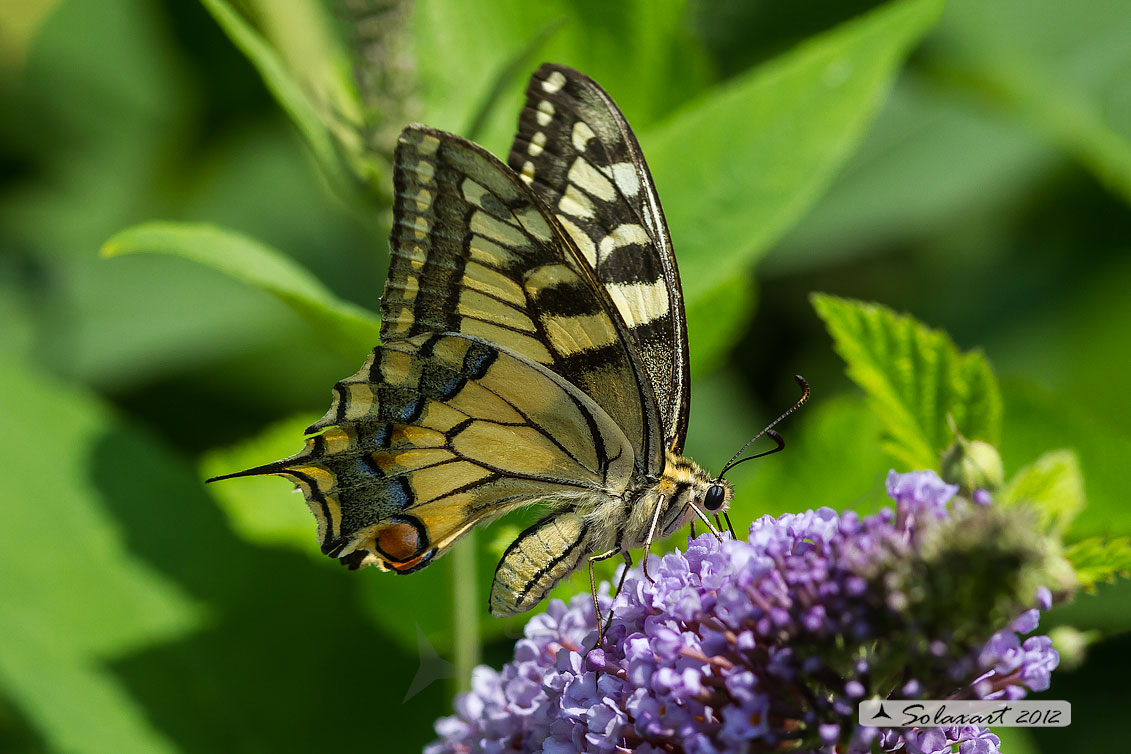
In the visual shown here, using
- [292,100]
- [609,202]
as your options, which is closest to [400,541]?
[609,202]

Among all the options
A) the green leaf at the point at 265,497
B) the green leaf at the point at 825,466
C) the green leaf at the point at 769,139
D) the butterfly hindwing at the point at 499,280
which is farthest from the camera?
the green leaf at the point at 265,497

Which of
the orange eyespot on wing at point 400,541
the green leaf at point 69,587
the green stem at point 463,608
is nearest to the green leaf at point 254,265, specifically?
the orange eyespot on wing at point 400,541

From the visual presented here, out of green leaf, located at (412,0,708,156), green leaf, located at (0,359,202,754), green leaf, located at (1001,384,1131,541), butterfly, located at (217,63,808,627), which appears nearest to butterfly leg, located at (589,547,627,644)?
butterfly, located at (217,63,808,627)

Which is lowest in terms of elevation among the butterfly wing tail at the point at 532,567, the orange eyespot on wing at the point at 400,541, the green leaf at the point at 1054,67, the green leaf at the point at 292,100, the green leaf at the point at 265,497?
the butterfly wing tail at the point at 532,567

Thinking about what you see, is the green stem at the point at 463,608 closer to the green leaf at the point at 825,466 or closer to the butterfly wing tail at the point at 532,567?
the butterfly wing tail at the point at 532,567

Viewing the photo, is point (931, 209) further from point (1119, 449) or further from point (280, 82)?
point (280, 82)

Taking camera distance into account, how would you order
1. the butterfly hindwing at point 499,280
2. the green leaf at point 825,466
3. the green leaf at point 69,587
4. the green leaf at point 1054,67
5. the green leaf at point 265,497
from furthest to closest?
the green leaf at point 1054,67 → the green leaf at point 265,497 → the green leaf at point 69,587 → the green leaf at point 825,466 → the butterfly hindwing at point 499,280

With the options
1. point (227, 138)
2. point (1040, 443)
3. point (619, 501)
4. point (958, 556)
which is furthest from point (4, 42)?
point (958, 556)
